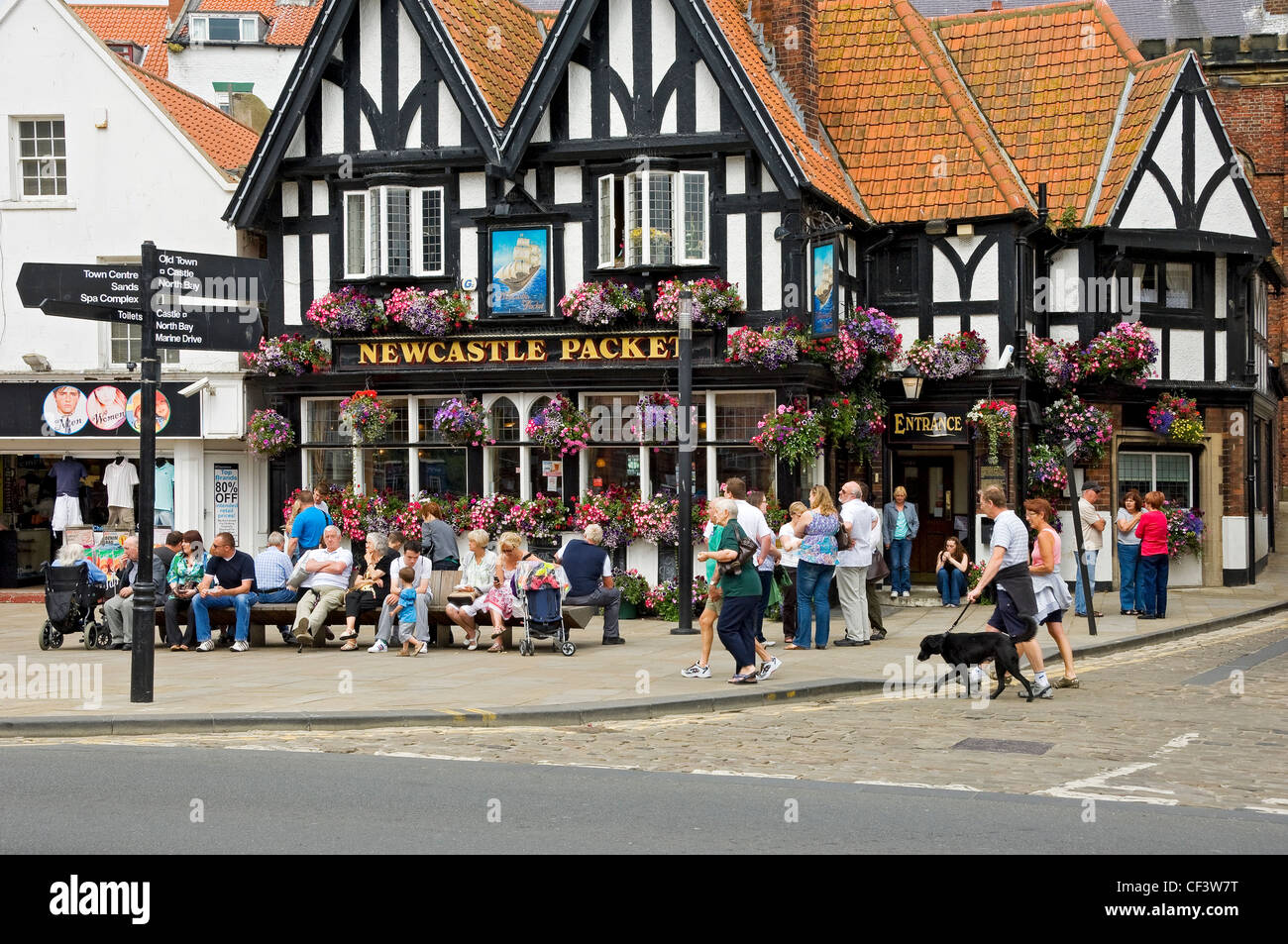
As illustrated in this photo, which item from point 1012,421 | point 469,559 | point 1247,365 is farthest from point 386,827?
point 1247,365

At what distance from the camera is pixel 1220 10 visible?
44781 mm

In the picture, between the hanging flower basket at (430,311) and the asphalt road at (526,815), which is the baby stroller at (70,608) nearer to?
the hanging flower basket at (430,311)

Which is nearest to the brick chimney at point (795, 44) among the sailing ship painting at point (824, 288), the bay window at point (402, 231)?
the sailing ship painting at point (824, 288)

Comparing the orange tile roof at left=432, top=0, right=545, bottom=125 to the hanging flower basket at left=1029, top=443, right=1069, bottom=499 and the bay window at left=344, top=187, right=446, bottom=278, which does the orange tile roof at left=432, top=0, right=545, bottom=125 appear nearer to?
the bay window at left=344, top=187, right=446, bottom=278

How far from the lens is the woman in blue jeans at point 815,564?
16734mm

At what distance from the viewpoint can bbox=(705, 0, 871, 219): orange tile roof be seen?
2180 cm

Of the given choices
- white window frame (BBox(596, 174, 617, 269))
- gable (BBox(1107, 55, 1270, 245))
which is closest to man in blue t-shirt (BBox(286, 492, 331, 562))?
white window frame (BBox(596, 174, 617, 269))

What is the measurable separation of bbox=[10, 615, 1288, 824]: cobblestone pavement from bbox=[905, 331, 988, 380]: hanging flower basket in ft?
31.2

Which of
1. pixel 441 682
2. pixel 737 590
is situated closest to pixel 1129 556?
pixel 737 590

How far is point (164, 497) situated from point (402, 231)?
19.6 ft

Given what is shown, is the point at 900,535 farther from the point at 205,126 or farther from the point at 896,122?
the point at 205,126

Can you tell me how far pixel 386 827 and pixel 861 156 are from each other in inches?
730

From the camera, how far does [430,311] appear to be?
22484mm

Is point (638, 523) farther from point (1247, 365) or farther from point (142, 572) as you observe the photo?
point (1247, 365)
